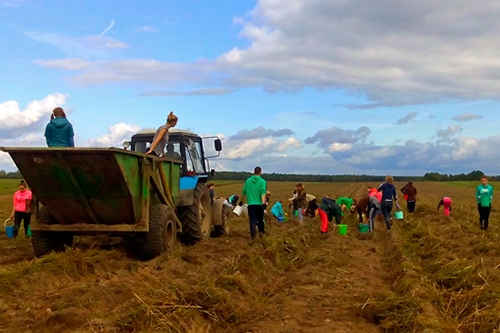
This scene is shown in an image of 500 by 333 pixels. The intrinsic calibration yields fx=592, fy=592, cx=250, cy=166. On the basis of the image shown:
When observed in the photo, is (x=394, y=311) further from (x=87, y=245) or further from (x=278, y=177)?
(x=278, y=177)

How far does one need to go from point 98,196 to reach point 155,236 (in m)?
1.06

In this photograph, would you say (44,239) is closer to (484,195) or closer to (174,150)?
(174,150)

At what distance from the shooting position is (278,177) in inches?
4230

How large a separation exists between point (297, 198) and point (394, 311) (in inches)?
446

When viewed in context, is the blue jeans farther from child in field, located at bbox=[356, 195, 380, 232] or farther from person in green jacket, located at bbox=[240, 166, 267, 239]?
child in field, located at bbox=[356, 195, 380, 232]

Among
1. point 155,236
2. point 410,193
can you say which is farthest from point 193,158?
point 410,193

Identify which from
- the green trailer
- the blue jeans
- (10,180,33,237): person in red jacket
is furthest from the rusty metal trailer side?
(10,180,33,237): person in red jacket

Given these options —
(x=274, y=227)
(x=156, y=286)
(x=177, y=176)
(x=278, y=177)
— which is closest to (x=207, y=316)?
(x=156, y=286)

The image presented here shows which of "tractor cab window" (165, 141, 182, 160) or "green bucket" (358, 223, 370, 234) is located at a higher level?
"tractor cab window" (165, 141, 182, 160)

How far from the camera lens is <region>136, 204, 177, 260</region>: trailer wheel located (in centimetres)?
901

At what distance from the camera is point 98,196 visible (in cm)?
862

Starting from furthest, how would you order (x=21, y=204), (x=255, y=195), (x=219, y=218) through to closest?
(x=21, y=204) → (x=219, y=218) → (x=255, y=195)

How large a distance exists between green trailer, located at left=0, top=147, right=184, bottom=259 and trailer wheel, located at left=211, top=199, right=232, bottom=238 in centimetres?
267

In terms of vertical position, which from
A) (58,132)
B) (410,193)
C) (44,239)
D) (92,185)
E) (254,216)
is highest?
(58,132)
